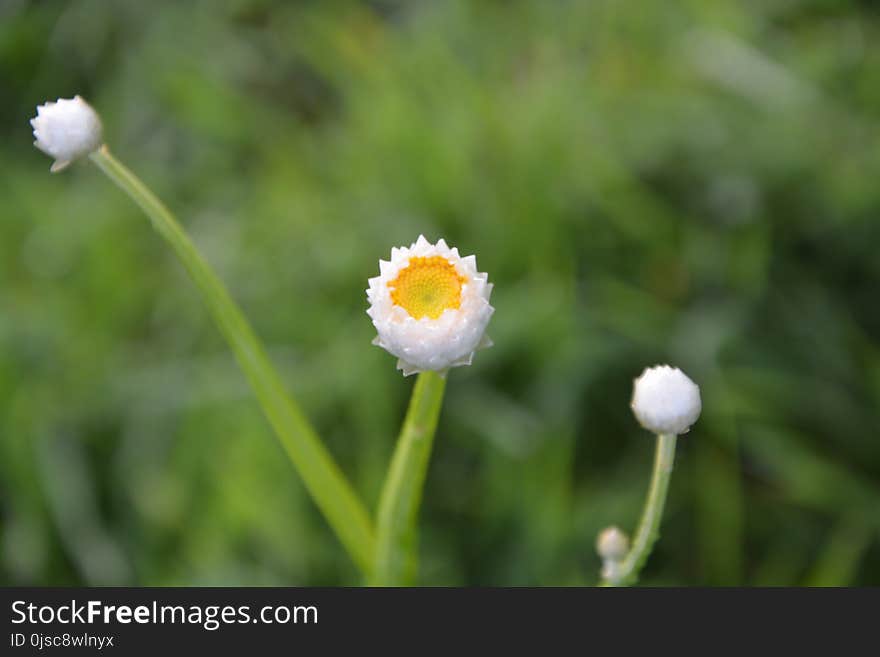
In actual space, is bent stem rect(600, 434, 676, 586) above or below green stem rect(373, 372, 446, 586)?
below

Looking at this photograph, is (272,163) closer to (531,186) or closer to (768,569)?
(531,186)

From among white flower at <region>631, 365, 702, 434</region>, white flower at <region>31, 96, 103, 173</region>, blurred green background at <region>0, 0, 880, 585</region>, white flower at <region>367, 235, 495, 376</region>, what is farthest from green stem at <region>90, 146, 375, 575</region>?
blurred green background at <region>0, 0, 880, 585</region>

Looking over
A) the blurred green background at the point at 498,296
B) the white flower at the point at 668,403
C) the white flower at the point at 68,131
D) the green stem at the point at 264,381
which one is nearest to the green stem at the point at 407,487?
the green stem at the point at 264,381

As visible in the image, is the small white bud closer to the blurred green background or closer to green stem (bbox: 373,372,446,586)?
green stem (bbox: 373,372,446,586)

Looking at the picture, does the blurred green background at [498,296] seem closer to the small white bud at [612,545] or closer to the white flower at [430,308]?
the small white bud at [612,545]

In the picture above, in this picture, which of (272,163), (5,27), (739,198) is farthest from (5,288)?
(739,198)

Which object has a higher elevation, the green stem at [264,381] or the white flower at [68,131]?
the white flower at [68,131]
